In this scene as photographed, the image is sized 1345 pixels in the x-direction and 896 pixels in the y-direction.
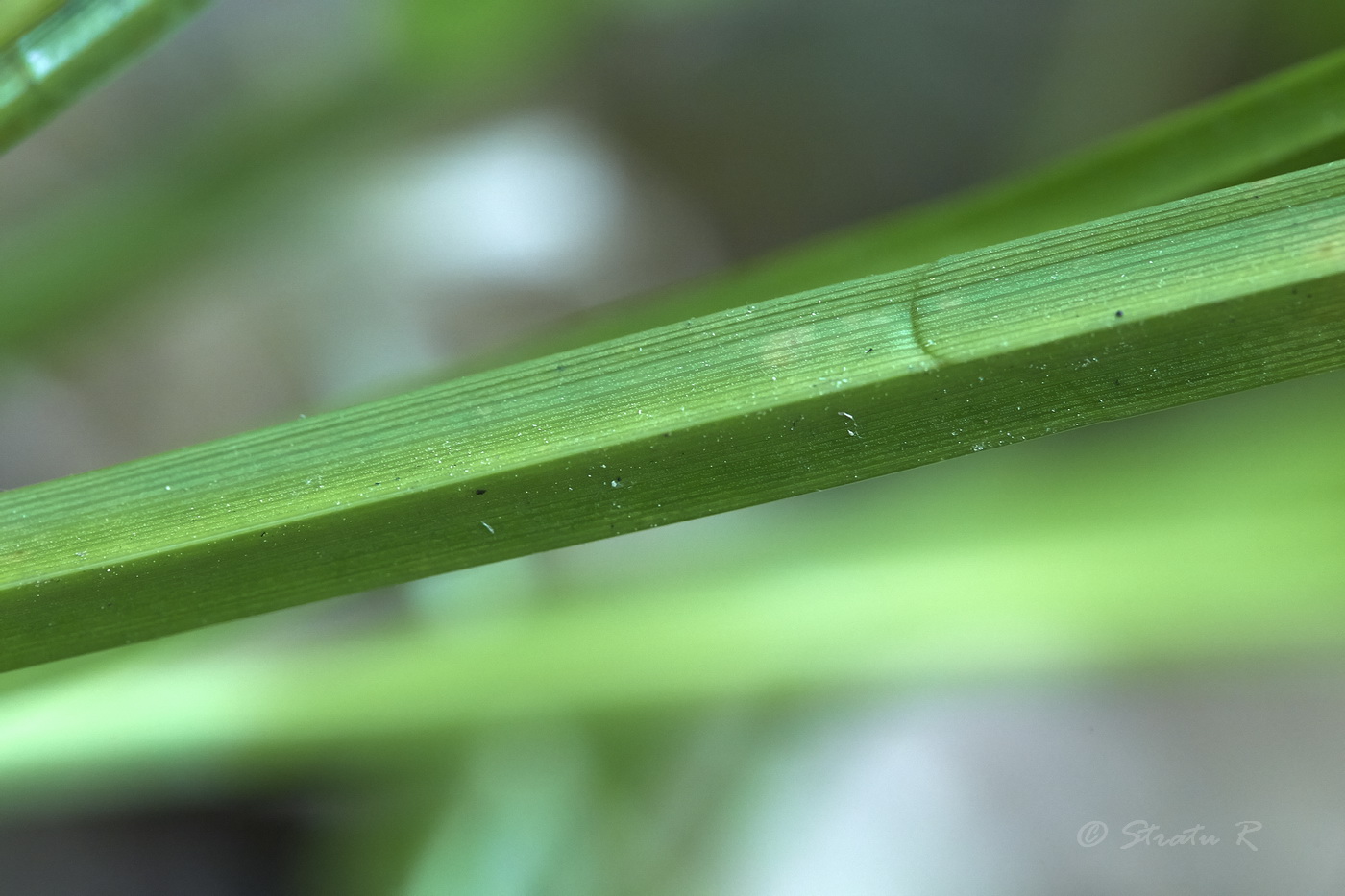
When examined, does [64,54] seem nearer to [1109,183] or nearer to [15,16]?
[15,16]

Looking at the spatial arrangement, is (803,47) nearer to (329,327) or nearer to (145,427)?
(329,327)

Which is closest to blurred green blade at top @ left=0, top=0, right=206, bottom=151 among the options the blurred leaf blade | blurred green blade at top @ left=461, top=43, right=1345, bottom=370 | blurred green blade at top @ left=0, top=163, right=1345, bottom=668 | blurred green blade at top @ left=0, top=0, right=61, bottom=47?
blurred green blade at top @ left=0, top=0, right=61, bottom=47

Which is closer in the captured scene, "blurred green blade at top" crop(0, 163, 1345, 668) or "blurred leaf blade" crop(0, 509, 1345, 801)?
"blurred green blade at top" crop(0, 163, 1345, 668)

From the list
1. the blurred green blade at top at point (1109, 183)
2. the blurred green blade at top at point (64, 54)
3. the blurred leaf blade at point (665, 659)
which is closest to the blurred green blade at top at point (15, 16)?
the blurred green blade at top at point (64, 54)

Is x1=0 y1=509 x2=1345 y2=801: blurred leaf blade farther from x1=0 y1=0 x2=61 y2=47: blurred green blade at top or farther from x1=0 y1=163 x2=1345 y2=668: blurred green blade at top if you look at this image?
x1=0 y1=0 x2=61 y2=47: blurred green blade at top

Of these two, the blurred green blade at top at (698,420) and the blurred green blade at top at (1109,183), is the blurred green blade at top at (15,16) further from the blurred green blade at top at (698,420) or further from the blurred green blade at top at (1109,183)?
the blurred green blade at top at (1109,183)

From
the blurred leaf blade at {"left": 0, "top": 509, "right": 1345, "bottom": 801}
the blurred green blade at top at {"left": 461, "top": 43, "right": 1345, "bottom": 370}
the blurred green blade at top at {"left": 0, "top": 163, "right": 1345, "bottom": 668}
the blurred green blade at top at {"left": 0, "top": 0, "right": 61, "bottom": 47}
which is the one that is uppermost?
the blurred green blade at top at {"left": 461, "top": 43, "right": 1345, "bottom": 370}

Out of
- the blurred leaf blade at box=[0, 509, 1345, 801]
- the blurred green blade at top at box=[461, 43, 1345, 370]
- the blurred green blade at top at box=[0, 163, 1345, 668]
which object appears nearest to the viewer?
the blurred green blade at top at box=[0, 163, 1345, 668]
